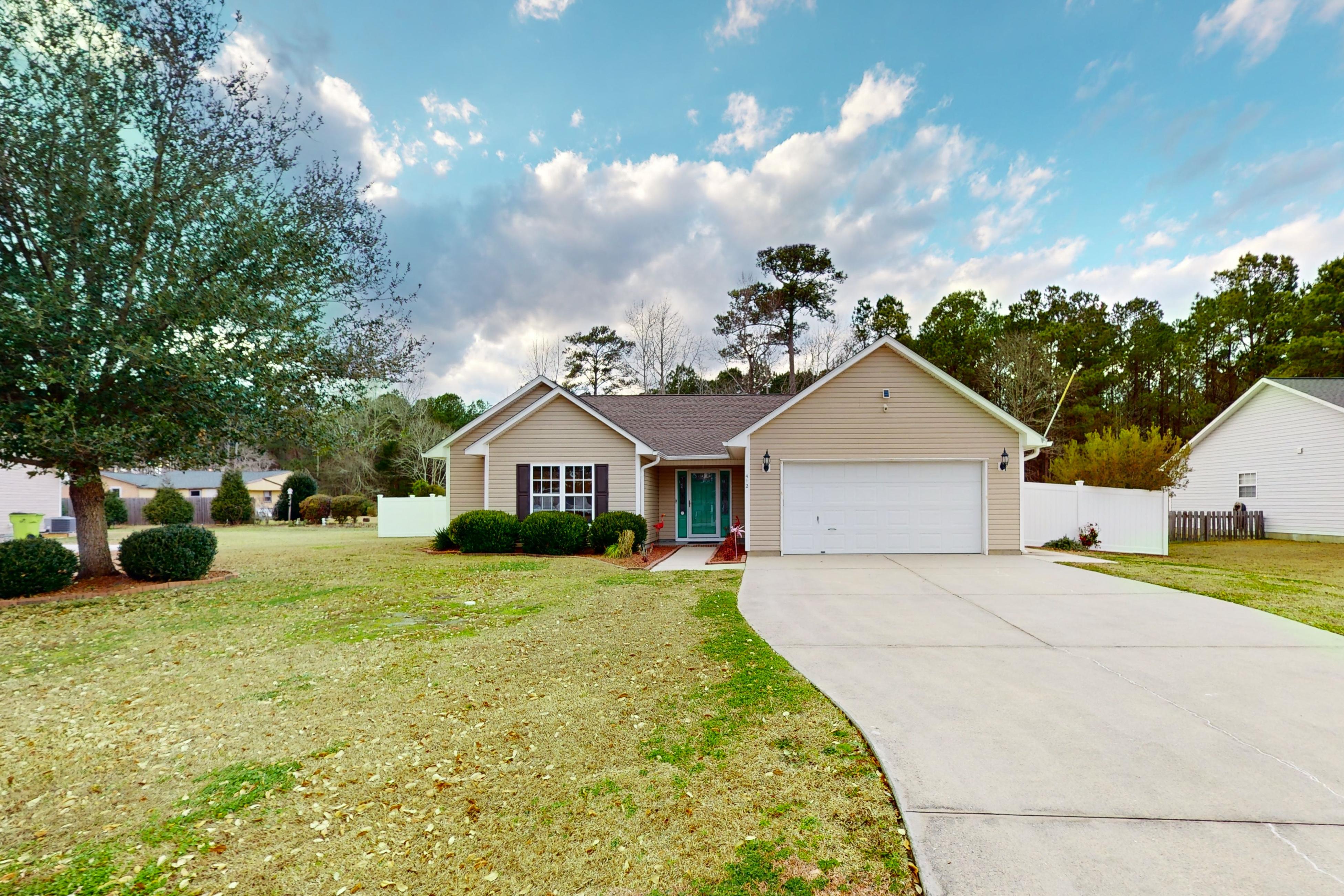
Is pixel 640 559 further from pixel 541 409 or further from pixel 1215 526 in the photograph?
pixel 1215 526

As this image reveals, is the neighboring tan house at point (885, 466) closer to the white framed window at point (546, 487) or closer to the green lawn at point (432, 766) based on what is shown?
the white framed window at point (546, 487)

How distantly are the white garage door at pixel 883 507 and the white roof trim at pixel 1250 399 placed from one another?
9533mm

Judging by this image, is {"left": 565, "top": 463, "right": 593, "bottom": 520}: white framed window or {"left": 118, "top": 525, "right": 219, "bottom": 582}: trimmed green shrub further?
{"left": 565, "top": 463, "right": 593, "bottom": 520}: white framed window

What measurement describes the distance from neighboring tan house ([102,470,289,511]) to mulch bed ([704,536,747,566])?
38166 mm

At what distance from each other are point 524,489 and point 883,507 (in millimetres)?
8714

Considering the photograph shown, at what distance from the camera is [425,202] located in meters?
16.9

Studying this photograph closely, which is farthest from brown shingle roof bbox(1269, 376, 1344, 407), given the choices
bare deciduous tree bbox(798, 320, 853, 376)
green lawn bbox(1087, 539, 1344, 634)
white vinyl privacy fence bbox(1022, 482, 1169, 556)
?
bare deciduous tree bbox(798, 320, 853, 376)

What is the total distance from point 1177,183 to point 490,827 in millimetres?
18459

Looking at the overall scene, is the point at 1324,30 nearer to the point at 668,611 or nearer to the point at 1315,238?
the point at 668,611

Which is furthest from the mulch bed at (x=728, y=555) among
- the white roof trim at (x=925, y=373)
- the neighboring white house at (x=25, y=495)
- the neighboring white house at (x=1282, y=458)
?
the neighboring white house at (x=25, y=495)

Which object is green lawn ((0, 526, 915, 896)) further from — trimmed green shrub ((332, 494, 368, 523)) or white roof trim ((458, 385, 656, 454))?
trimmed green shrub ((332, 494, 368, 523))

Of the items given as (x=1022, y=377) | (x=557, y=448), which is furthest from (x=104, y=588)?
(x=1022, y=377)

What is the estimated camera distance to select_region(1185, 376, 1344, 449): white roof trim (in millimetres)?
17859

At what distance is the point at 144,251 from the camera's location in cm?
938
